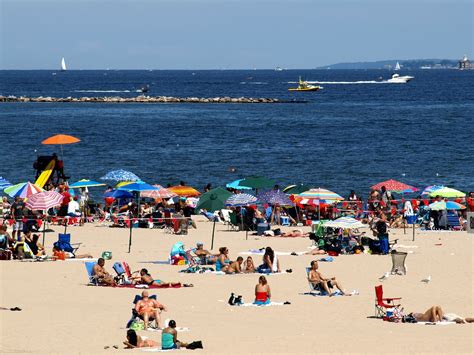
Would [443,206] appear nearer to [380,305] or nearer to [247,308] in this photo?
[247,308]

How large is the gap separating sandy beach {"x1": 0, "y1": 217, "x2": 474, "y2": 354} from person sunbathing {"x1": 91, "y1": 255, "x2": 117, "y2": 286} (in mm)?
292

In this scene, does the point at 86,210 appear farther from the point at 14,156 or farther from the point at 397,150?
the point at 397,150

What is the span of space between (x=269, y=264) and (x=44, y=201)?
603 centimetres

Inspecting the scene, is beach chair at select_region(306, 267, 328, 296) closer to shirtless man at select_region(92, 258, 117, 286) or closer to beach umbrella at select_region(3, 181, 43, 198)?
shirtless man at select_region(92, 258, 117, 286)

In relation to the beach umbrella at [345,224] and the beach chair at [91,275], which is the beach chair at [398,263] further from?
the beach chair at [91,275]

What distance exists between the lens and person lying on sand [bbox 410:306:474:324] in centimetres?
1823

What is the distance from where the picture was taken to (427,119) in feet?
334

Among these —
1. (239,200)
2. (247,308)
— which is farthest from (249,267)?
(239,200)

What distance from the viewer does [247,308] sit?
19.8 m

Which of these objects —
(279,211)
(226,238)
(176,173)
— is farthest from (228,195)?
(176,173)

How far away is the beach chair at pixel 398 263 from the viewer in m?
23.2

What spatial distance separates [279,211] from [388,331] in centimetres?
1485

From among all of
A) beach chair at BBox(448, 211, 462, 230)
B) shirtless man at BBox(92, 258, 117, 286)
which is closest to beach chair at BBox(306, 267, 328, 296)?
shirtless man at BBox(92, 258, 117, 286)

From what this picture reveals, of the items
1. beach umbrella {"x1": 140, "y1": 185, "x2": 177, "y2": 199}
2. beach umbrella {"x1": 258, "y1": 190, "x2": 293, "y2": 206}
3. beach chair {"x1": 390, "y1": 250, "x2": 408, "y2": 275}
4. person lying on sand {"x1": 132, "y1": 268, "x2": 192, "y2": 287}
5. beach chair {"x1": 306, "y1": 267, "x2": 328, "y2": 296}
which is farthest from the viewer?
beach umbrella {"x1": 140, "y1": 185, "x2": 177, "y2": 199}
